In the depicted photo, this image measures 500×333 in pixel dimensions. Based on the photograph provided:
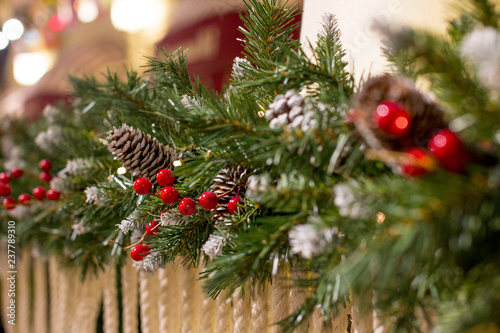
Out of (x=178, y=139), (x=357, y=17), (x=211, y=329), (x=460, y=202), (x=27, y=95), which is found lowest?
(x=211, y=329)

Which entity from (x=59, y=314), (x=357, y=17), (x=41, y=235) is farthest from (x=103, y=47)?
(x=357, y=17)

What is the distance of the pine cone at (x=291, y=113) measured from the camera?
0.34 meters

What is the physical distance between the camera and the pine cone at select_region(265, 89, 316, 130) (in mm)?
341

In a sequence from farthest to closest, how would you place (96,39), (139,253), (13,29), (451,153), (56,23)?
(13,29)
(56,23)
(96,39)
(139,253)
(451,153)

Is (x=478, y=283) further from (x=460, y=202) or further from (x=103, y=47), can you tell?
(x=103, y=47)

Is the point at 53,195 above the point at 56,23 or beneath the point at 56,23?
beneath

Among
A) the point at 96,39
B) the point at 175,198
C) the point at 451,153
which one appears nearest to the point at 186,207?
the point at 175,198

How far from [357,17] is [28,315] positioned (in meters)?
0.94

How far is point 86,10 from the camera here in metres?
1.21

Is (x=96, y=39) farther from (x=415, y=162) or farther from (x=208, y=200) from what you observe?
(x=415, y=162)

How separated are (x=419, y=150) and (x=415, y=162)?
0.01 meters

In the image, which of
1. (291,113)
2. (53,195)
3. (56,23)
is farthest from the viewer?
(56,23)

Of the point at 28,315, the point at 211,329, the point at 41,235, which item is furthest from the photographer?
the point at 28,315

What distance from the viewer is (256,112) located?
0.42 meters
